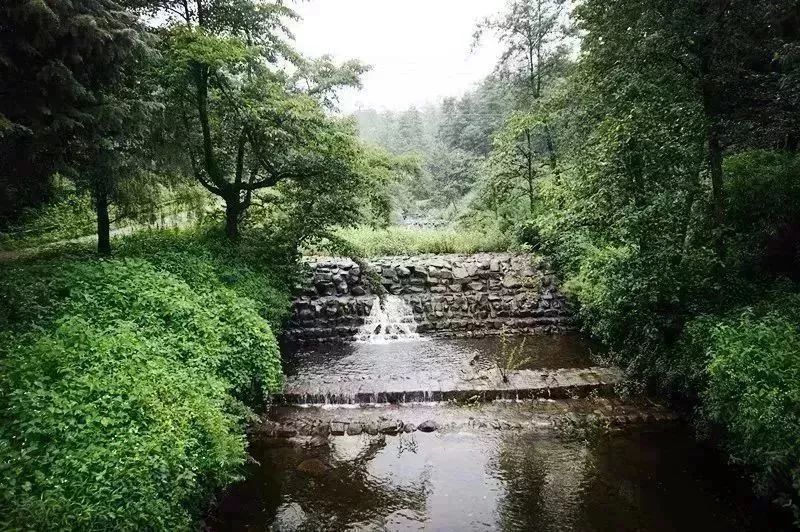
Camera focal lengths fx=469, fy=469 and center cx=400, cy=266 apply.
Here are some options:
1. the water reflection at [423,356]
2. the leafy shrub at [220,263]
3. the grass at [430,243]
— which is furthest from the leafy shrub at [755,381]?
the grass at [430,243]

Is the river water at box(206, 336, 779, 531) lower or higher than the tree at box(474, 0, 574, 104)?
lower

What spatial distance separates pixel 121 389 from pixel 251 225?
311 inches

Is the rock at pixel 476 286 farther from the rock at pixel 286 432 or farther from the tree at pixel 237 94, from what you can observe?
the rock at pixel 286 432

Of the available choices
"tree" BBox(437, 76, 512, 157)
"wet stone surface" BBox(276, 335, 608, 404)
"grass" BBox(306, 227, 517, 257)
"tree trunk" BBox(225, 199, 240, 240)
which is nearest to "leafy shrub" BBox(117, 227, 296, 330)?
"tree trunk" BBox(225, 199, 240, 240)

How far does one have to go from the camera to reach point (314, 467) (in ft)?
22.3

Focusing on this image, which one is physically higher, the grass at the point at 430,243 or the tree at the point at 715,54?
the tree at the point at 715,54

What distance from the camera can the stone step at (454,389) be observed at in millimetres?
8625

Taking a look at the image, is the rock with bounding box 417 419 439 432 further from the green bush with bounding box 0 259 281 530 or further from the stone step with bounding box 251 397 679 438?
the green bush with bounding box 0 259 281 530

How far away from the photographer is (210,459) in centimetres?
491

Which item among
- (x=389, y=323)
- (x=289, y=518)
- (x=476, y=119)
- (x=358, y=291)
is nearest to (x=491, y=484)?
(x=289, y=518)

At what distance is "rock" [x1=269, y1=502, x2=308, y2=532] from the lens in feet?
18.2

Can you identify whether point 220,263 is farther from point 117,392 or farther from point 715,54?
point 715,54

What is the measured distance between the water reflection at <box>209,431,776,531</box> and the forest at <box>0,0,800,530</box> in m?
0.67

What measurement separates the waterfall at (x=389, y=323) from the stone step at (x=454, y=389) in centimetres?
329
